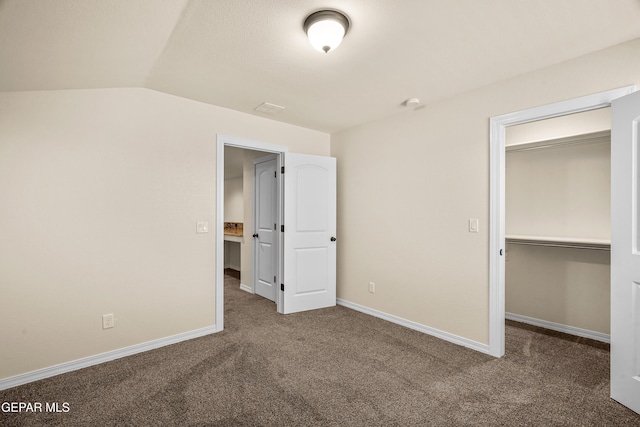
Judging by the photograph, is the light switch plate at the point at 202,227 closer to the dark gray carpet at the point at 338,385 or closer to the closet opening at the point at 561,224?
the dark gray carpet at the point at 338,385

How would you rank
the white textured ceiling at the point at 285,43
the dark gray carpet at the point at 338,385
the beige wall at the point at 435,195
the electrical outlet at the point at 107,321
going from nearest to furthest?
the white textured ceiling at the point at 285,43 → the dark gray carpet at the point at 338,385 → the beige wall at the point at 435,195 → the electrical outlet at the point at 107,321

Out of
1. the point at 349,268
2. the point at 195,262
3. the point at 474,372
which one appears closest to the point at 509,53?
the point at 474,372

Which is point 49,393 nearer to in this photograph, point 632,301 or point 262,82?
point 262,82

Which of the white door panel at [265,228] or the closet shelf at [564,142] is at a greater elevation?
the closet shelf at [564,142]

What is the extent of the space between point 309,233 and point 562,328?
9.87 ft

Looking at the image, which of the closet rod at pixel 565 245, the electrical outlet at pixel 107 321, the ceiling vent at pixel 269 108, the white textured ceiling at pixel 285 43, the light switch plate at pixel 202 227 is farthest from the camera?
the ceiling vent at pixel 269 108

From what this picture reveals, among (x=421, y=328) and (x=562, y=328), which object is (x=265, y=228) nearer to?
(x=421, y=328)

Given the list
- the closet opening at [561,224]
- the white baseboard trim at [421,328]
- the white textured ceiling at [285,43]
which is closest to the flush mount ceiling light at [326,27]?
the white textured ceiling at [285,43]

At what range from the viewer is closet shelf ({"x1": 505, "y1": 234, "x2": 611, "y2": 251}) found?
2.91 meters

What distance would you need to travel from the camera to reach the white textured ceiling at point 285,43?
170 centimetres

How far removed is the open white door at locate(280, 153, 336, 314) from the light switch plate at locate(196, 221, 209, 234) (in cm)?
101

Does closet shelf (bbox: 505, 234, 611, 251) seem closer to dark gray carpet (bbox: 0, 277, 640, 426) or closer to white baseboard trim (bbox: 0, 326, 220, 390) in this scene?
A: dark gray carpet (bbox: 0, 277, 640, 426)

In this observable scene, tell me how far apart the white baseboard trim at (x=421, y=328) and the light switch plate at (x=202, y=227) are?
216 cm

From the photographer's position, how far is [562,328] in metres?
3.30
